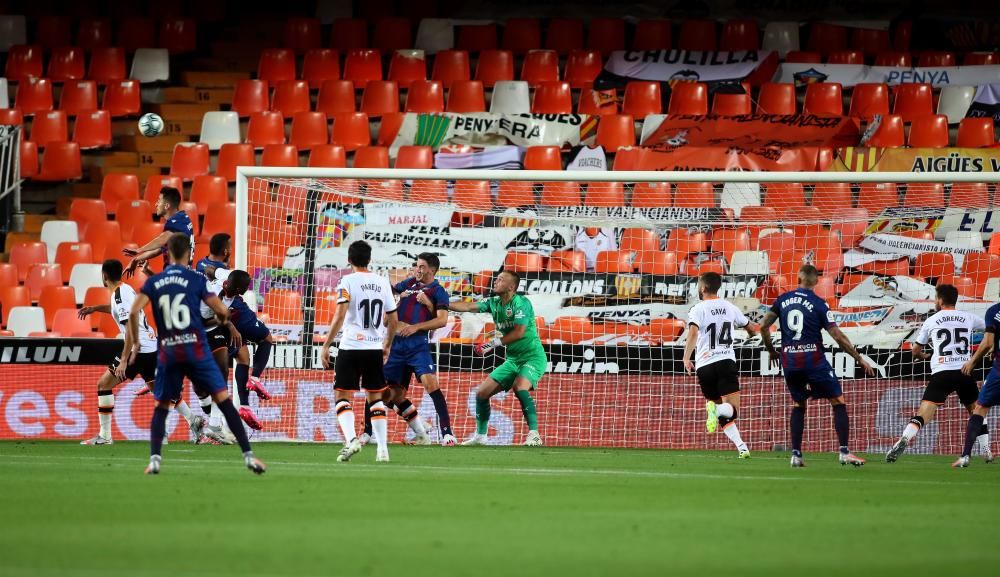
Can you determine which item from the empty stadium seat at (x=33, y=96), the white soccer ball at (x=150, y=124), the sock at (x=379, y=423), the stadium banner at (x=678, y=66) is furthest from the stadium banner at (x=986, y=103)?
the empty stadium seat at (x=33, y=96)

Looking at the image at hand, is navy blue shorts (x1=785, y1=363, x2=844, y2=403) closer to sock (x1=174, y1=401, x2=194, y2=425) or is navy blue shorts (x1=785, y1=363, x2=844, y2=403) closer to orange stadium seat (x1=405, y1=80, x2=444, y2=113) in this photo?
sock (x1=174, y1=401, x2=194, y2=425)

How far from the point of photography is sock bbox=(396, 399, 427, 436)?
14.4 meters

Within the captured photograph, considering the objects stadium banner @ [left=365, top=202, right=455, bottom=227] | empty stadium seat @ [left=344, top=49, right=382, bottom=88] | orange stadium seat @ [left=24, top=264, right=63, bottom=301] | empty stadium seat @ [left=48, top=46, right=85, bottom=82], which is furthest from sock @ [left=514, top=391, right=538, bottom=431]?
empty stadium seat @ [left=48, top=46, right=85, bottom=82]

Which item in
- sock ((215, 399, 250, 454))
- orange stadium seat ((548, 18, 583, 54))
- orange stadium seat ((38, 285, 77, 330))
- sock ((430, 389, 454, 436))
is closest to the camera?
sock ((215, 399, 250, 454))

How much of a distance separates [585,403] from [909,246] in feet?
14.1

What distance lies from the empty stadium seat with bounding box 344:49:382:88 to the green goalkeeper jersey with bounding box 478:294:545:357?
328 inches

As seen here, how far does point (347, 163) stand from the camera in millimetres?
20438

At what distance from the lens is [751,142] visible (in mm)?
19172

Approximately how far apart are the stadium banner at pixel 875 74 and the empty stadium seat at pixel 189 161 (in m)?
9.21

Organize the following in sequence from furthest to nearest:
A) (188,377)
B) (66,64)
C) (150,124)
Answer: (66,64) → (150,124) → (188,377)

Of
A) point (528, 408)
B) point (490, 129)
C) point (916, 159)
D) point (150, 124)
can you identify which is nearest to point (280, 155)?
point (150, 124)

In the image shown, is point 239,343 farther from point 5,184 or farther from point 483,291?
point 5,184

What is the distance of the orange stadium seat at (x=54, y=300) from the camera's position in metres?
18.2

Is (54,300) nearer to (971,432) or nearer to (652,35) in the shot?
(652,35)
